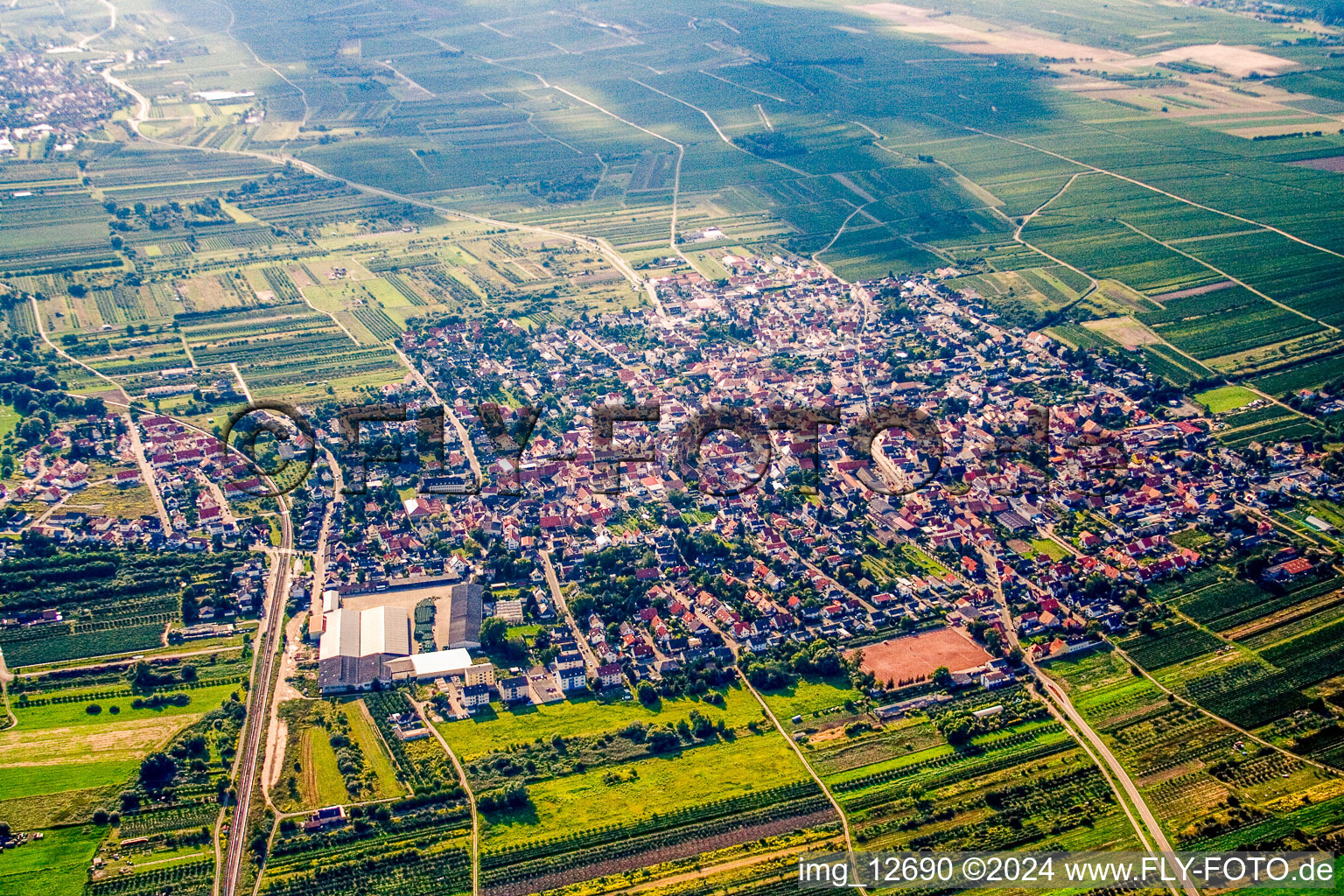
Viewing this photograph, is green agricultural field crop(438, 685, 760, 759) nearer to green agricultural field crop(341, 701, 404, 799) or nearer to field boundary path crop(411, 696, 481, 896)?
field boundary path crop(411, 696, 481, 896)

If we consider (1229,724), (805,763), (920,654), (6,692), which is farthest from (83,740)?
(1229,724)

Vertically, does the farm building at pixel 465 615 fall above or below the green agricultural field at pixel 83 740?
above

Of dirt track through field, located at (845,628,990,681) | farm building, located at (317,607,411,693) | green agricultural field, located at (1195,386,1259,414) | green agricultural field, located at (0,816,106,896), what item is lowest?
green agricultural field, located at (0,816,106,896)

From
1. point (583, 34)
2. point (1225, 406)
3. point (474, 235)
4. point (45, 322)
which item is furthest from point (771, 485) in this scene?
point (583, 34)

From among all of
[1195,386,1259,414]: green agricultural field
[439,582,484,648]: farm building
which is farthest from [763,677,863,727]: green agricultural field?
[1195,386,1259,414]: green agricultural field

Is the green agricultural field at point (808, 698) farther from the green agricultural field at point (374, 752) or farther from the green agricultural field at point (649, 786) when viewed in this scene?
the green agricultural field at point (374, 752)

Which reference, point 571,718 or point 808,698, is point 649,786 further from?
point 808,698

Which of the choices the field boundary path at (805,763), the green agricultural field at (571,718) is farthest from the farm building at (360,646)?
the field boundary path at (805,763)

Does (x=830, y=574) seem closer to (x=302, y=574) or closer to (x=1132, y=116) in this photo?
(x=302, y=574)
